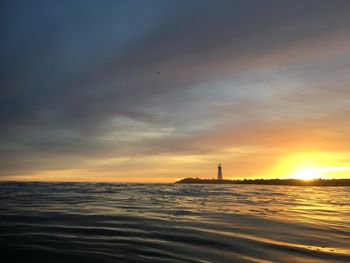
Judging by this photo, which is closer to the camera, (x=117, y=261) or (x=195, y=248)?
(x=117, y=261)

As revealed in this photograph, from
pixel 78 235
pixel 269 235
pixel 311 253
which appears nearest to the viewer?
pixel 311 253

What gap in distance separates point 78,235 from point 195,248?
3.18 meters

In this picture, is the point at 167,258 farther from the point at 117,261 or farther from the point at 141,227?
the point at 141,227

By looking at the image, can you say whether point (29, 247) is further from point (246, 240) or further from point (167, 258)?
point (246, 240)

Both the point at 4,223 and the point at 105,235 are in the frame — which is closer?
the point at 105,235

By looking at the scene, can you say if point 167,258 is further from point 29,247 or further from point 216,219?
point 216,219

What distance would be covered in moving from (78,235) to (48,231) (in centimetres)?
107

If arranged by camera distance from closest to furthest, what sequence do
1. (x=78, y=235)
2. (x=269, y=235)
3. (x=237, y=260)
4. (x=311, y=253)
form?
(x=237, y=260)
(x=311, y=253)
(x=78, y=235)
(x=269, y=235)

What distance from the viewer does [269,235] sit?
8.94m

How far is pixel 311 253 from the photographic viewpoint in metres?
6.93

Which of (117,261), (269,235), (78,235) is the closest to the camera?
(117,261)

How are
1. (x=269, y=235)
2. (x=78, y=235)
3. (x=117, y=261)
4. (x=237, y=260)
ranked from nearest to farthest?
(x=117, y=261), (x=237, y=260), (x=78, y=235), (x=269, y=235)

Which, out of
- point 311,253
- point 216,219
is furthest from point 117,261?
point 216,219

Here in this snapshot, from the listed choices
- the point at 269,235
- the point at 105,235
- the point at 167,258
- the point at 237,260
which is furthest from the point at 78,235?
the point at 269,235
